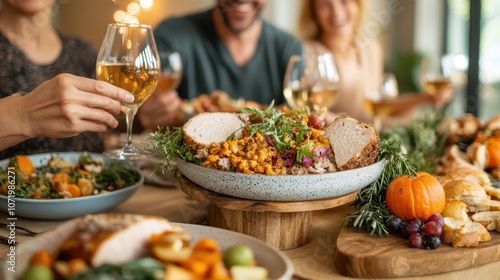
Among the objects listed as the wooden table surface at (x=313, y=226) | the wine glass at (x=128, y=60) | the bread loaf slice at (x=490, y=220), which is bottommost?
the wooden table surface at (x=313, y=226)

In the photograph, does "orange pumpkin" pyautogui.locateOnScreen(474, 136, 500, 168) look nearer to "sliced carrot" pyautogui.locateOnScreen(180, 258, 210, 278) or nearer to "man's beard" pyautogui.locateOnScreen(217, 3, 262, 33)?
"sliced carrot" pyautogui.locateOnScreen(180, 258, 210, 278)

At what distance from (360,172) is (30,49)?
6.10ft

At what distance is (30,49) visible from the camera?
2625mm

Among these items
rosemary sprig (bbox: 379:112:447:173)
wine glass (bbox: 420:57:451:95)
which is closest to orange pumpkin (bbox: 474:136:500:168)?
rosemary sprig (bbox: 379:112:447:173)

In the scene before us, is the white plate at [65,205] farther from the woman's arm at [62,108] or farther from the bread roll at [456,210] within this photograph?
the bread roll at [456,210]

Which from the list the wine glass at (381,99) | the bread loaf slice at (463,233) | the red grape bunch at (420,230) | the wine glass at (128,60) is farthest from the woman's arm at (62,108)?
the wine glass at (381,99)

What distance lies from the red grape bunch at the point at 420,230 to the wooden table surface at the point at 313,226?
0.26 feet

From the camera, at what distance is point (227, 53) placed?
3643mm

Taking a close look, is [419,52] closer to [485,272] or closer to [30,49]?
[30,49]

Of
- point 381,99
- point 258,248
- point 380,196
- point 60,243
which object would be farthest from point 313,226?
point 381,99

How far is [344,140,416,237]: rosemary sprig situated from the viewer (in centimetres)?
142

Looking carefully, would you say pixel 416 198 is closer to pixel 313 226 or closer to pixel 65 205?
pixel 313 226

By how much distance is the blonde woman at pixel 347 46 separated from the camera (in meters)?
3.76

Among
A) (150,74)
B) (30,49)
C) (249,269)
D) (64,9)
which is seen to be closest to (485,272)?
(249,269)
